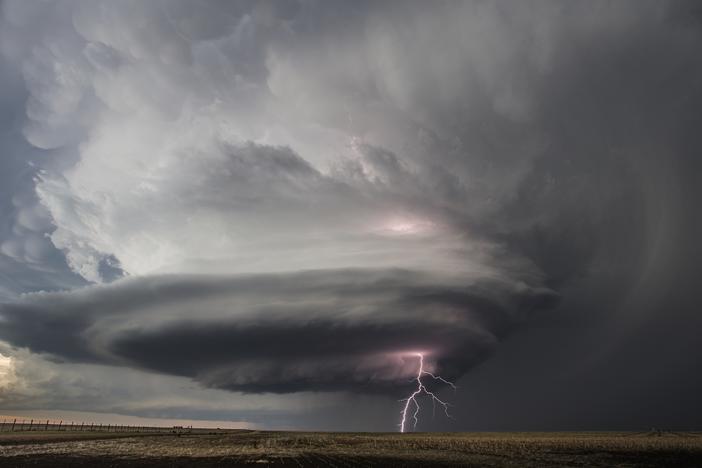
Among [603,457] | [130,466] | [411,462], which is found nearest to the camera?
[130,466]

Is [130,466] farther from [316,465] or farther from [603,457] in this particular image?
[603,457]

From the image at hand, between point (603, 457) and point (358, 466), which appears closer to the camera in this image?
point (358, 466)

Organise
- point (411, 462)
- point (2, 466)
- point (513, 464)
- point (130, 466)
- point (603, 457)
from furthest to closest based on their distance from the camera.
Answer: point (603, 457) < point (411, 462) < point (513, 464) < point (130, 466) < point (2, 466)

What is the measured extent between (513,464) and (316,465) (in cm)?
2066

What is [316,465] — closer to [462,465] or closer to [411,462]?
[411,462]

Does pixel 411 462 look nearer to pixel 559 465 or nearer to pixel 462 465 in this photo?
pixel 462 465

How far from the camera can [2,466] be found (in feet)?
148

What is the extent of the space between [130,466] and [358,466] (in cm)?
2263

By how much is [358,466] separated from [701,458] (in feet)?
136

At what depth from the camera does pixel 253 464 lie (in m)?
50.5

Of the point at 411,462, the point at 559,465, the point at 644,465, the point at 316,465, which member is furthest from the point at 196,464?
the point at 644,465

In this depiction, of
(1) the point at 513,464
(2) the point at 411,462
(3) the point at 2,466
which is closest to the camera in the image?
(3) the point at 2,466

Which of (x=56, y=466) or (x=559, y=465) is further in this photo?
(x=559, y=465)

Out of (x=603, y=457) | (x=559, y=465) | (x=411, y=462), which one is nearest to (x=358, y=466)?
(x=411, y=462)
